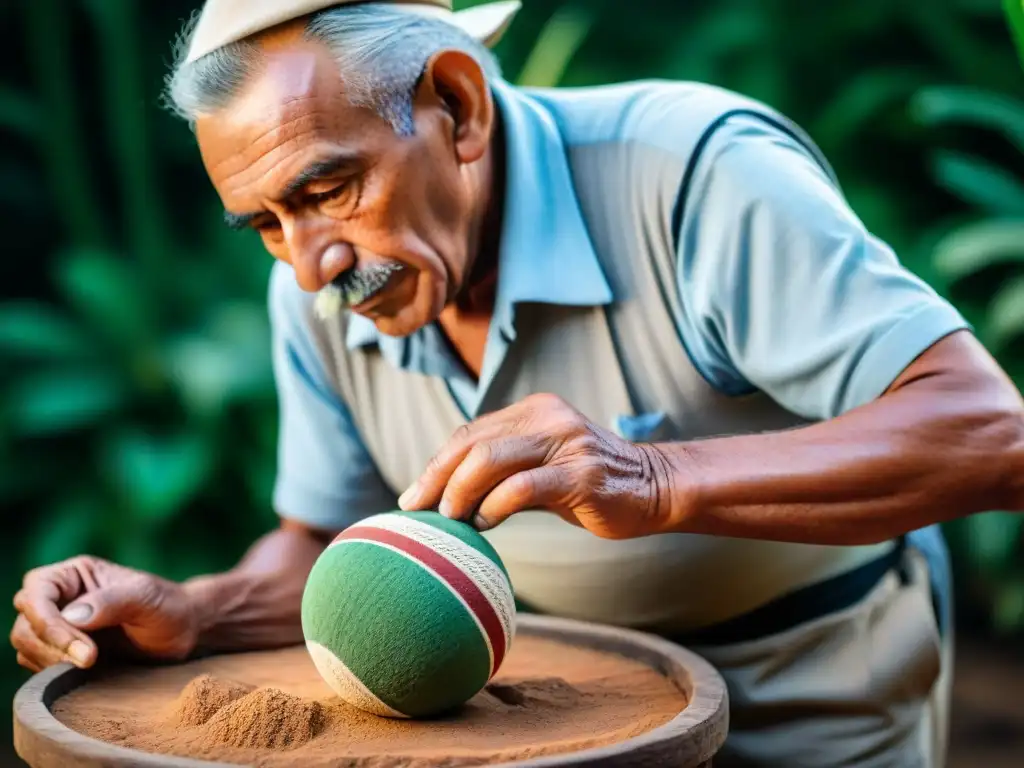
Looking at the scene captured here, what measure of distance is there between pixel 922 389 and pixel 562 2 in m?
4.27

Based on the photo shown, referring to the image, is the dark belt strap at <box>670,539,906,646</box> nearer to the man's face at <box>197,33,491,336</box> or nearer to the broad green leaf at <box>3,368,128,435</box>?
the man's face at <box>197,33,491,336</box>

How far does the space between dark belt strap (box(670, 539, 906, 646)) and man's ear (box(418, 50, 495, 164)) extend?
80 cm

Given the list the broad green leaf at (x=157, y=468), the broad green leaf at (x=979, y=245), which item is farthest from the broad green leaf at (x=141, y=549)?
the broad green leaf at (x=979, y=245)

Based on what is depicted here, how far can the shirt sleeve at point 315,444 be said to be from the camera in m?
2.14

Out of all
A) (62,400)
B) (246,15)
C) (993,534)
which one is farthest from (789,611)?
(62,400)

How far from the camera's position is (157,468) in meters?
4.35

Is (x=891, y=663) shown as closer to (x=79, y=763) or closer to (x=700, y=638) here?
(x=700, y=638)

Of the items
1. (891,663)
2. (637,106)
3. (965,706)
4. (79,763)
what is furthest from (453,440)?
(965,706)

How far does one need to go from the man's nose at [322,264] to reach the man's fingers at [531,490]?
0.42 meters

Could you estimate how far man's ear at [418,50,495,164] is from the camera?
178cm

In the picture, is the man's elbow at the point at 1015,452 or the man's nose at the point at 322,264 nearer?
the man's elbow at the point at 1015,452

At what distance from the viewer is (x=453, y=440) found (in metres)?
1.53

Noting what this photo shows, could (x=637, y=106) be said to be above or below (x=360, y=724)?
above

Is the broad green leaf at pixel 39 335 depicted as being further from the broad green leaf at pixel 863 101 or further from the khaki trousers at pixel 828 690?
the khaki trousers at pixel 828 690
